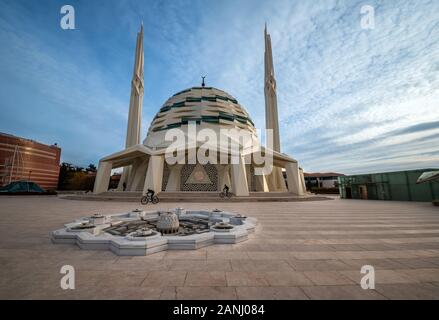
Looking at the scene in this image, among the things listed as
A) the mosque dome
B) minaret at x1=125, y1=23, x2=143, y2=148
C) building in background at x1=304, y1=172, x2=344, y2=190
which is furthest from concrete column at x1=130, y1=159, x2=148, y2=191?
building in background at x1=304, y1=172, x2=344, y2=190

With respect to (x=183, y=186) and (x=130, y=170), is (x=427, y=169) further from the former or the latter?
(x=130, y=170)

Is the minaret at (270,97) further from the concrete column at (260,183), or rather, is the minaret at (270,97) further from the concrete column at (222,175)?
the concrete column at (222,175)

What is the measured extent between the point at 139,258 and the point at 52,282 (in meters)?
1.15

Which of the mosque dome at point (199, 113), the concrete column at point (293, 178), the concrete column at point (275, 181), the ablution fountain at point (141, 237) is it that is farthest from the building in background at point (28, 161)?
the concrete column at point (293, 178)

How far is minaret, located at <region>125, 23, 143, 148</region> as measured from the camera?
104 feet

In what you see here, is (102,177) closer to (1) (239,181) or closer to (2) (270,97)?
(1) (239,181)

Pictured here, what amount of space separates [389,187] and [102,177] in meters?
29.2

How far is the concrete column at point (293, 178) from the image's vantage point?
20767 mm

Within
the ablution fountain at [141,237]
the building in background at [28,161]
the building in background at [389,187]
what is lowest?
the ablution fountain at [141,237]

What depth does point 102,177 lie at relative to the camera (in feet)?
69.2

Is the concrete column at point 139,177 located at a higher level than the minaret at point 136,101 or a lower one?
lower

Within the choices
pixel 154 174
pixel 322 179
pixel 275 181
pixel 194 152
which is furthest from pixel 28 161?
pixel 322 179

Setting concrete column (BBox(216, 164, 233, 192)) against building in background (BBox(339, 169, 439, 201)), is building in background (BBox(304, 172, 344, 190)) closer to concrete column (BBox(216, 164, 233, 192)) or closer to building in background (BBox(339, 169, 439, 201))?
building in background (BBox(339, 169, 439, 201))
